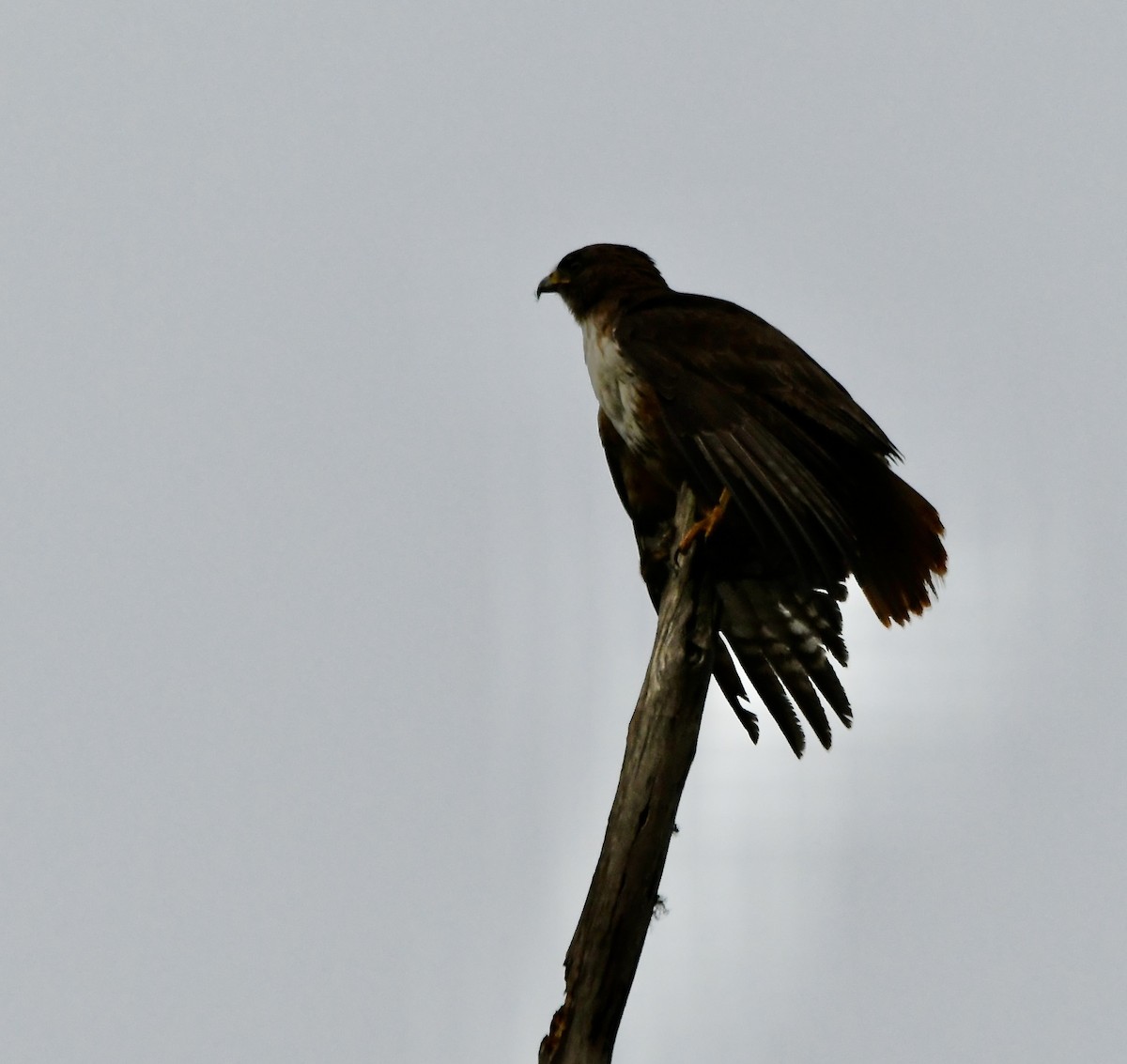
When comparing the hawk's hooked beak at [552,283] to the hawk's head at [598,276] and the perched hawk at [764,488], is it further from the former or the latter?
the perched hawk at [764,488]

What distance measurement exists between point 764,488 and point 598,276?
1809 mm

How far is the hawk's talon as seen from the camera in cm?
532

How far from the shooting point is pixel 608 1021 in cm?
445

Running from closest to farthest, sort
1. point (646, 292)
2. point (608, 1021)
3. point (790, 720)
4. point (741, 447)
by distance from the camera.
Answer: point (608, 1021), point (741, 447), point (790, 720), point (646, 292)

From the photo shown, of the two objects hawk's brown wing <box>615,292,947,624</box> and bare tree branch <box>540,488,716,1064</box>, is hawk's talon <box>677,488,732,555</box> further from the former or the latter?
bare tree branch <box>540,488,716,1064</box>

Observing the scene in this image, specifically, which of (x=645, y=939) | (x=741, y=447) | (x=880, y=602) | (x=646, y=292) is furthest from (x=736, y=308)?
(x=645, y=939)

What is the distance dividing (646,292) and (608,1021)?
323cm

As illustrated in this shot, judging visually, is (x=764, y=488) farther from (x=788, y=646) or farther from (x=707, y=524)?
(x=788, y=646)

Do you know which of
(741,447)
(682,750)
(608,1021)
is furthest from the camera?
(741,447)

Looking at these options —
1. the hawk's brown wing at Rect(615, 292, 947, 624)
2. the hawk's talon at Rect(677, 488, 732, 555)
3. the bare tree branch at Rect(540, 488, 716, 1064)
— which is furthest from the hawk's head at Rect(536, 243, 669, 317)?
the bare tree branch at Rect(540, 488, 716, 1064)

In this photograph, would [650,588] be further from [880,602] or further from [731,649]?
[880,602]

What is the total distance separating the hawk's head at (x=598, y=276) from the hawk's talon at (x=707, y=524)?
1.48 meters

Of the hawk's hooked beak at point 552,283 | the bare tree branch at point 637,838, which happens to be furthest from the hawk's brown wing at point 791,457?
the hawk's hooked beak at point 552,283

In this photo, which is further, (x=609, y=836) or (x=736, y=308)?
(x=736, y=308)
